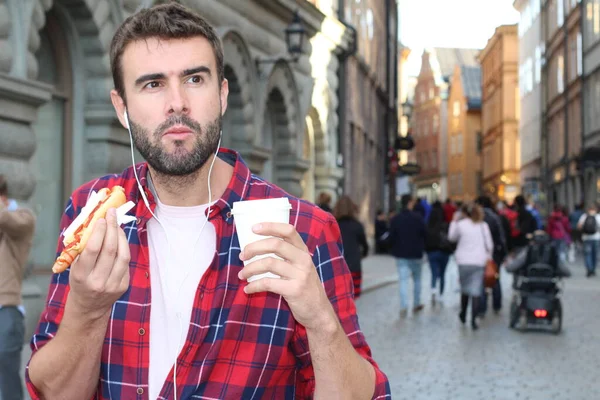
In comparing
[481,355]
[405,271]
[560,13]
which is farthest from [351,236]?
[560,13]

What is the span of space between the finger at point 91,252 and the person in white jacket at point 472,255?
11647mm

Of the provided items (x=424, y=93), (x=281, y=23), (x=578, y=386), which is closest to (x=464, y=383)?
(x=578, y=386)

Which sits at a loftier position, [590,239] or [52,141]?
[52,141]

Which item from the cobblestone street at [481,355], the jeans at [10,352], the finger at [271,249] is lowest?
the cobblestone street at [481,355]

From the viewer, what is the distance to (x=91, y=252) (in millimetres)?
2043

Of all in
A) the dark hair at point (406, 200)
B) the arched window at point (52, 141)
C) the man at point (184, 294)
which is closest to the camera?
the man at point (184, 294)

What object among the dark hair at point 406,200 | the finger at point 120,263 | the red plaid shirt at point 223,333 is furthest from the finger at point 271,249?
the dark hair at point 406,200

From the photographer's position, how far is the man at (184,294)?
2320mm

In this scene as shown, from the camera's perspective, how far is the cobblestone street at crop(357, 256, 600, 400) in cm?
880

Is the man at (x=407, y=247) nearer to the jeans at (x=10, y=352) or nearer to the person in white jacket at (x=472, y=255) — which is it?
the person in white jacket at (x=472, y=255)

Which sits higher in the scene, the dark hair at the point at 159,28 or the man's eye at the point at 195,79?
the dark hair at the point at 159,28

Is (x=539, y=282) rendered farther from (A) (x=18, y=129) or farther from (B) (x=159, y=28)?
(B) (x=159, y=28)

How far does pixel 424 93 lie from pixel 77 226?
112 m

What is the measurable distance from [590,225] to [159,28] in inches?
959
